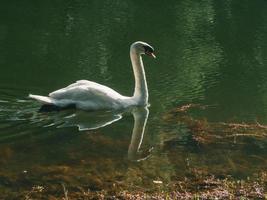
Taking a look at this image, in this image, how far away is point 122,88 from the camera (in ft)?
53.1

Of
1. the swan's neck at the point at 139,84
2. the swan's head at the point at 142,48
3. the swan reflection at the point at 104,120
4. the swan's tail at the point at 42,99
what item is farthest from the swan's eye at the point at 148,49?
the swan's tail at the point at 42,99

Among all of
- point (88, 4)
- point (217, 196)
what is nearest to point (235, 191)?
point (217, 196)

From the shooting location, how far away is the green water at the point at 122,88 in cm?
1005

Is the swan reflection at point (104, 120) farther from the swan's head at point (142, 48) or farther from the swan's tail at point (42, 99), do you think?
the swan's head at point (142, 48)

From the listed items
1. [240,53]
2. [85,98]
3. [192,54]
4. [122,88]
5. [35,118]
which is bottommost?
[240,53]

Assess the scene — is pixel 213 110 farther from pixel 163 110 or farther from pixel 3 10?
pixel 3 10

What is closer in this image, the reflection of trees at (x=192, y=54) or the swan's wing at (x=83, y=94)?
the swan's wing at (x=83, y=94)

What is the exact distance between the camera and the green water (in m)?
10.0

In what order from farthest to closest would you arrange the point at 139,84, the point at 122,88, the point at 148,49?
the point at 122,88
the point at 148,49
the point at 139,84

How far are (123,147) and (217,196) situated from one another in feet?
9.81

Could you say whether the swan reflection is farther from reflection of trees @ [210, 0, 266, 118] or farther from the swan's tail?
reflection of trees @ [210, 0, 266, 118]

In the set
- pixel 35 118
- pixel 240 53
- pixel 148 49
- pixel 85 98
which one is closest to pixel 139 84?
pixel 148 49

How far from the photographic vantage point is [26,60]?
61.6ft

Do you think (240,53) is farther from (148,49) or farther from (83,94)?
(83,94)
